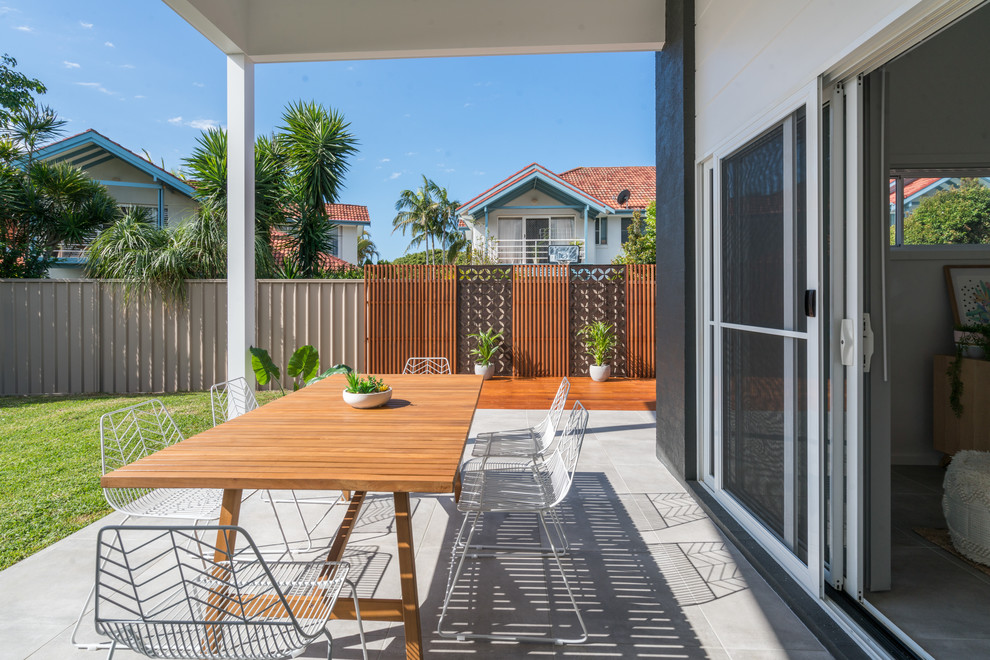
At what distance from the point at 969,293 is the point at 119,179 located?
13.9 metres

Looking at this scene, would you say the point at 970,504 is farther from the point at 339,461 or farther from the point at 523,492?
the point at 339,461

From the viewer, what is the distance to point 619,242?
15.2 m

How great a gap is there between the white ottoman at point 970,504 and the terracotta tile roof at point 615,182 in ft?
43.3

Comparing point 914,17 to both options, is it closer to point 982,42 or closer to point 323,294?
Answer: point 982,42

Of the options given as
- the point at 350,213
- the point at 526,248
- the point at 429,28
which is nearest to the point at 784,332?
the point at 429,28

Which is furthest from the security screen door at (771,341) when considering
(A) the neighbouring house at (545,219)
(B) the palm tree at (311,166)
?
(A) the neighbouring house at (545,219)

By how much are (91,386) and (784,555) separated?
7.98 metres

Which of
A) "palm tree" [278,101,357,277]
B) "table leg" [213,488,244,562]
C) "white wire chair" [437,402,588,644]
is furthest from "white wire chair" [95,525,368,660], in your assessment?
"palm tree" [278,101,357,277]

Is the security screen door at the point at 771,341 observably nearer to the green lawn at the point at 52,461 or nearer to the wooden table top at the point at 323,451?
the wooden table top at the point at 323,451


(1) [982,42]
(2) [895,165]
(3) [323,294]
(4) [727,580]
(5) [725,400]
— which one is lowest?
(4) [727,580]

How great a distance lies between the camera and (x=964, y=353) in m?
3.51

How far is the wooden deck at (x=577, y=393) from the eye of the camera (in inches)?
249

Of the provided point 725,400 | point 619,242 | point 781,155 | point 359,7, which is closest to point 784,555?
point 725,400

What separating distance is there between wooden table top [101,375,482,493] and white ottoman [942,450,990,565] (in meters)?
2.18
